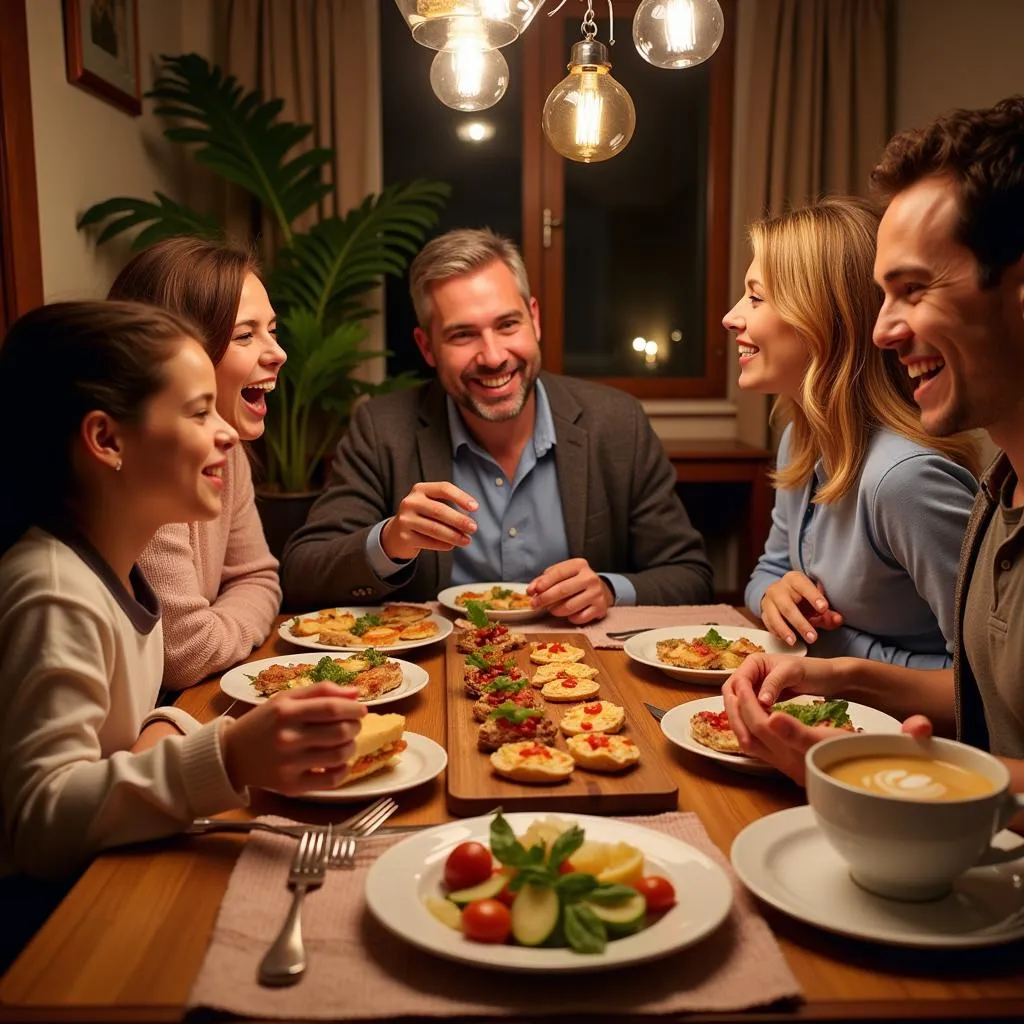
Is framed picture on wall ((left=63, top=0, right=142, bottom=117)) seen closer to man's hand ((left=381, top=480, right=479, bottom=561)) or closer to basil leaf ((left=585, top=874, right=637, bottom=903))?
man's hand ((left=381, top=480, right=479, bottom=561))

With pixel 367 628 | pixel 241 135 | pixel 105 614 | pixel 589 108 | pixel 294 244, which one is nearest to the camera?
pixel 105 614

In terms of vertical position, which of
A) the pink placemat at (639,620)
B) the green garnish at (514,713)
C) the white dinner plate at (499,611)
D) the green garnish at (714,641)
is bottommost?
the pink placemat at (639,620)

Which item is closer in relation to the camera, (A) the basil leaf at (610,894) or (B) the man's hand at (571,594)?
(A) the basil leaf at (610,894)

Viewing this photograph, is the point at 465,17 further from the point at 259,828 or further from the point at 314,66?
the point at 314,66

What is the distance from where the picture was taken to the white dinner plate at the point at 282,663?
1.63 metres

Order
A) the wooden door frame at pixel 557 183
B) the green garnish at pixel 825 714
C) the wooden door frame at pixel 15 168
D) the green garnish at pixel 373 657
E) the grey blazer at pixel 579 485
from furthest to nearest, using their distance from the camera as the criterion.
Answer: the wooden door frame at pixel 557 183, the wooden door frame at pixel 15 168, the grey blazer at pixel 579 485, the green garnish at pixel 373 657, the green garnish at pixel 825 714

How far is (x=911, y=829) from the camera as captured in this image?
937mm

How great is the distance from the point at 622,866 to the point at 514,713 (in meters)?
0.44

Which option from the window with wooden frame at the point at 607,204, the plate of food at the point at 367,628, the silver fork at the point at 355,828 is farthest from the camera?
the window with wooden frame at the point at 607,204

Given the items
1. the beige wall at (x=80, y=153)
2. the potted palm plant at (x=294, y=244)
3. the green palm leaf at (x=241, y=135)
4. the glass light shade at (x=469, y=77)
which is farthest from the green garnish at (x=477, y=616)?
the green palm leaf at (x=241, y=135)

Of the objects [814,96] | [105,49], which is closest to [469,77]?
[105,49]

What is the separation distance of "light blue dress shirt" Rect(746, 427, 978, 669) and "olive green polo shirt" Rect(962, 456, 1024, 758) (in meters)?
0.28

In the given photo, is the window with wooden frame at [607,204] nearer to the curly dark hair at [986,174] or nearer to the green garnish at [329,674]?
Answer: the green garnish at [329,674]

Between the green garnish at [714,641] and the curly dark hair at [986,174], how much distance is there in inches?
29.8
